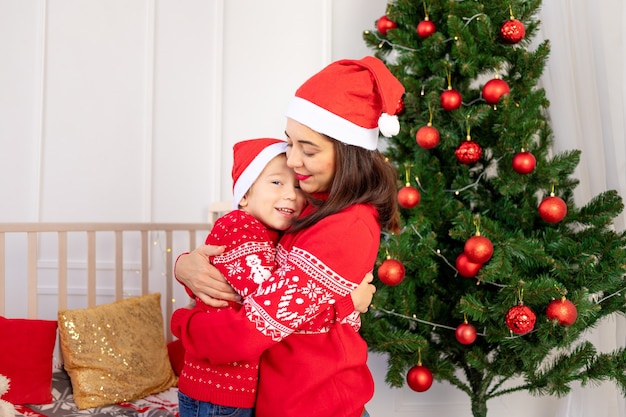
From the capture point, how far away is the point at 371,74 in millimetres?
1311

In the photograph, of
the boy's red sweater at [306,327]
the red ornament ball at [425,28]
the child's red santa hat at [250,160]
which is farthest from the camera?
the red ornament ball at [425,28]

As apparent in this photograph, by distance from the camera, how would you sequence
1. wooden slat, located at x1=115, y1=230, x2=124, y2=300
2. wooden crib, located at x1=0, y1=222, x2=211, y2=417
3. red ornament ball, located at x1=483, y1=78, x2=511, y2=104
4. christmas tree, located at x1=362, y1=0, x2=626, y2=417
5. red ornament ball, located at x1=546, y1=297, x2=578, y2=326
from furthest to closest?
wooden crib, located at x1=0, y1=222, x2=211, y2=417 → wooden slat, located at x1=115, y1=230, x2=124, y2=300 → red ornament ball, located at x1=483, y1=78, x2=511, y2=104 → christmas tree, located at x1=362, y1=0, x2=626, y2=417 → red ornament ball, located at x1=546, y1=297, x2=578, y2=326

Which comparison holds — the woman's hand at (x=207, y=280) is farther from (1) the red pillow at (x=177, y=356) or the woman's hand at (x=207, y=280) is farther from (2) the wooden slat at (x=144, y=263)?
(2) the wooden slat at (x=144, y=263)

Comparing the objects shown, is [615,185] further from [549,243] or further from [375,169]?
[375,169]

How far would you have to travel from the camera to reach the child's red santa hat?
54.7 inches

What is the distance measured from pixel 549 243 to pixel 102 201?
1.87 meters

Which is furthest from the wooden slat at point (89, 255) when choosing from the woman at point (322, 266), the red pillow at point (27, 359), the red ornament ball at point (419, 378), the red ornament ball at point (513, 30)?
the red ornament ball at point (513, 30)

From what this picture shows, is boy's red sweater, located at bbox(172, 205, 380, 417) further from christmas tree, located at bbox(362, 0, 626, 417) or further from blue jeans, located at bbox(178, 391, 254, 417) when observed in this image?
christmas tree, located at bbox(362, 0, 626, 417)

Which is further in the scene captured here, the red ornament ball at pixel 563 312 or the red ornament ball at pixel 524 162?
the red ornament ball at pixel 524 162

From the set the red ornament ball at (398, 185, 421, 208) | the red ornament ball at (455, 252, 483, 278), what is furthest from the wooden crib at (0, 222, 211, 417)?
the red ornament ball at (455, 252, 483, 278)

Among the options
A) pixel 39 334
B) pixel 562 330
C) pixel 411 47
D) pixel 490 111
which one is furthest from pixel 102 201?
pixel 562 330

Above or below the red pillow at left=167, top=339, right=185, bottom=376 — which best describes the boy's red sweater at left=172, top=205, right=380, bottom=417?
above

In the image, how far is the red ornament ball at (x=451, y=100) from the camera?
6.50ft

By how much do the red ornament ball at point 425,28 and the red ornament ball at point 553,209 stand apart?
644mm
